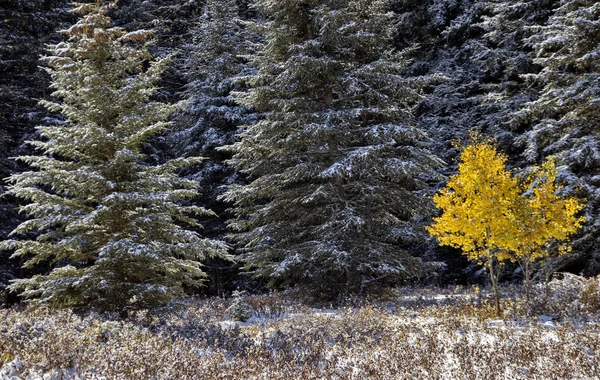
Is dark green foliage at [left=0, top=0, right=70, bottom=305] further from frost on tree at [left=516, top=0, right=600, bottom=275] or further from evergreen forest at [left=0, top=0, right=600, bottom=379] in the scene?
frost on tree at [left=516, top=0, right=600, bottom=275]

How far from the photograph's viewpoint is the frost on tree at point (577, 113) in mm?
14539

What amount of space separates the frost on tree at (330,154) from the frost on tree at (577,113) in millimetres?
4535

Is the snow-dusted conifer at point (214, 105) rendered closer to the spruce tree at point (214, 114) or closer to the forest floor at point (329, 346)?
the spruce tree at point (214, 114)

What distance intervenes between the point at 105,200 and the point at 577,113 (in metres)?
14.2

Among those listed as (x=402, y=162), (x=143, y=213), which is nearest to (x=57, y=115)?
(x=143, y=213)

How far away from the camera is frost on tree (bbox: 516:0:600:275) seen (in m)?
14.5

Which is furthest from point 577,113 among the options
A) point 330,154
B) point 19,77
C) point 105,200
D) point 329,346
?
point 19,77

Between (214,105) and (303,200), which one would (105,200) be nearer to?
(303,200)

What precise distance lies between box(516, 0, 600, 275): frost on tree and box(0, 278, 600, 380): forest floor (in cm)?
506

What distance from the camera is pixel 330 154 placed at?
1430 centimetres

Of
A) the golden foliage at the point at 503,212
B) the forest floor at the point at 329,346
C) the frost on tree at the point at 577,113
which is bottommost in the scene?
the forest floor at the point at 329,346

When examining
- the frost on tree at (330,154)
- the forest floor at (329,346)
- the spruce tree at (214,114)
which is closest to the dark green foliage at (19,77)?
the spruce tree at (214,114)

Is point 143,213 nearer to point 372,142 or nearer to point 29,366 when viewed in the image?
point 29,366

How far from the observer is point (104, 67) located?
1139 centimetres
